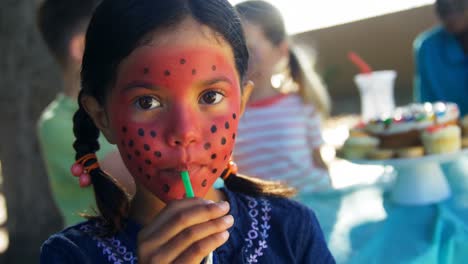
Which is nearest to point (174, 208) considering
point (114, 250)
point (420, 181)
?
point (114, 250)

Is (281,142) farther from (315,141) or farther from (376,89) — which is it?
(376,89)

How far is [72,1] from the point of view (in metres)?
1.62

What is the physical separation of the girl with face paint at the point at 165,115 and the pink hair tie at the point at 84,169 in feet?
0.22

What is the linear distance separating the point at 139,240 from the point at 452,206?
1009 mm

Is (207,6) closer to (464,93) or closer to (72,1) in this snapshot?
(72,1)

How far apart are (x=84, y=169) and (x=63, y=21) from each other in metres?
0.90

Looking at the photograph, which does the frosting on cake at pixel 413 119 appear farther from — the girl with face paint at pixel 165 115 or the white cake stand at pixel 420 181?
the girl with face paint at pixel 165 115

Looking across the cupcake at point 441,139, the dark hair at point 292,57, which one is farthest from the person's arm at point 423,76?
the cupcake at point 441,139

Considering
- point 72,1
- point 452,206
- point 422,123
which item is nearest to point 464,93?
point 422,123

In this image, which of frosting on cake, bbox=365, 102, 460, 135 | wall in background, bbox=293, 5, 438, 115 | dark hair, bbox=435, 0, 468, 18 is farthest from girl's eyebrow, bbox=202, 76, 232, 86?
wall in background, bbox=293, 5, 438, 115

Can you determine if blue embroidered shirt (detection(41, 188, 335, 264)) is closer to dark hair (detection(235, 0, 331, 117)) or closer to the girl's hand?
the girl's hand

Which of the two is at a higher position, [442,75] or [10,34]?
[10,34]

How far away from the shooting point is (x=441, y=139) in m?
1.54

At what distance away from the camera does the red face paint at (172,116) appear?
2.41 ft
